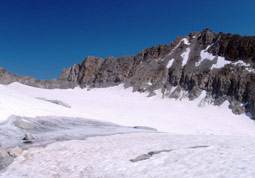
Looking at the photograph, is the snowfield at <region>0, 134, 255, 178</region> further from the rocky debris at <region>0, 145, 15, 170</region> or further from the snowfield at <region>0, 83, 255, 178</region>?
the rocky debris at <region>0, 145, 15, 170</region>

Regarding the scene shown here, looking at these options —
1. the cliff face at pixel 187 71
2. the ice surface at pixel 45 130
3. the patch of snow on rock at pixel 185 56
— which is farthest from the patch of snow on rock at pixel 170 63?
the ice surface at pixel 45 130

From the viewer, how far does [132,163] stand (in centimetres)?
852

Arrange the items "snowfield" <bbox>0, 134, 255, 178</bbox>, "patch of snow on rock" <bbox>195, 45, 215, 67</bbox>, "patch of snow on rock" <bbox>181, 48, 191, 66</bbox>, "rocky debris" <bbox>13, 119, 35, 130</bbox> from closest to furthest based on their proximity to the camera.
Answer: "snowfield" <bbox>0, 134, 255, 178</bbox> < "rocky debris" <bbox>13, 119, 35, 130</bbox> < "patch of snow on rock" <bbox>195, 45, 215, 67</bbox> < "patch of snow on rock" <bbox>181, 48, 191, 66</bbox>

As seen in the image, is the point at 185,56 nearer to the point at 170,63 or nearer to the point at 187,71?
the point at 170,63

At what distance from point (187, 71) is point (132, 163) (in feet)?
164

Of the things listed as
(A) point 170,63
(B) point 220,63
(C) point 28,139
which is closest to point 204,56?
(B) point 220,63

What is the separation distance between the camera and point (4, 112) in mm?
16188

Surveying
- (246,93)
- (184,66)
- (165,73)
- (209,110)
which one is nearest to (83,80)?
(165,73)

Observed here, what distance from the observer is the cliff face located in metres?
43.9

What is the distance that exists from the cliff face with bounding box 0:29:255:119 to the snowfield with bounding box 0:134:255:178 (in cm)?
3358

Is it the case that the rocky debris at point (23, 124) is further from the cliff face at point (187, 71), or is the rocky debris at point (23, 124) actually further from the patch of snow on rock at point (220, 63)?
the patch of snow on rock at point (220, 63)

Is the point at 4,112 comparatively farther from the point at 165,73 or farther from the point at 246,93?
the point at 165,73

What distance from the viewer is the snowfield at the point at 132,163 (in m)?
7.07

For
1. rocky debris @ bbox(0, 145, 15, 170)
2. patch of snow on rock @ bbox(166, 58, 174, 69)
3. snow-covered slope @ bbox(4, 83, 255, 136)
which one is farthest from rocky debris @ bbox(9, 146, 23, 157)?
patch of snow on rock @ bbox(166, 58, 174, 69)
